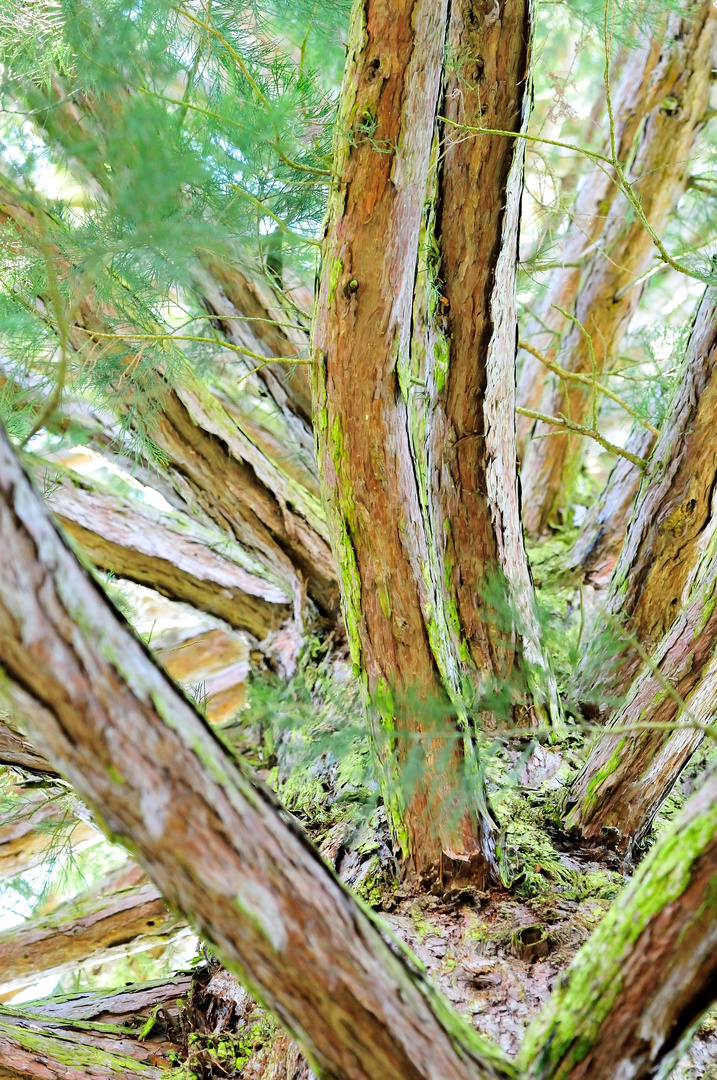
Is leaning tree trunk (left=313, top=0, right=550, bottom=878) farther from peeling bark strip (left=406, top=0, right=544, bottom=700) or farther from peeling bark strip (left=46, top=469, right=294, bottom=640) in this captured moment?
peeling bark strip (left=46, top=469, right=294, bottom=640)

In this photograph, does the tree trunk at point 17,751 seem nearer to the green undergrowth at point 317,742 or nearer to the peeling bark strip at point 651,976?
the green undergrowth at point 317,742

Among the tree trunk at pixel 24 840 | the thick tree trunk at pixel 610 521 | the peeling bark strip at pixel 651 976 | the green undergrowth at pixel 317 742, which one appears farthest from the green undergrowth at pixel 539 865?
the tree trunk at pixel 24 840

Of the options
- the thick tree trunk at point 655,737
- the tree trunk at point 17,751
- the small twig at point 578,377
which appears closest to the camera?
the thick tree trunk at point 655,737

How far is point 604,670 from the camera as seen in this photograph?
1.65 m

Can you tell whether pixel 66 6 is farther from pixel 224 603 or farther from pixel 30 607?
pixel 224 603

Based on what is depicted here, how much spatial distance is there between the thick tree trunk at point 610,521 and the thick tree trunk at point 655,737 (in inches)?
36.2

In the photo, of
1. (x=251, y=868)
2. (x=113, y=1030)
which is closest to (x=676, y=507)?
(x=251, y=868)

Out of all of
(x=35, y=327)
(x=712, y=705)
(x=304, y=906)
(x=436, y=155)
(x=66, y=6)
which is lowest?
(x=304, y=906)

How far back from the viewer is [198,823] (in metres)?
0.59

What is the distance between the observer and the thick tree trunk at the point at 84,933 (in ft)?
6.36

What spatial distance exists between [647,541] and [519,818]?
1.92 feet

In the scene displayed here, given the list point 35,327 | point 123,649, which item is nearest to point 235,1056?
point 123,649

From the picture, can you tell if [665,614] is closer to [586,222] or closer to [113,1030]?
[113,1030]

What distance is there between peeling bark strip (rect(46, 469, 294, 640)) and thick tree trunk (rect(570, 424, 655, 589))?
32.6 inches
